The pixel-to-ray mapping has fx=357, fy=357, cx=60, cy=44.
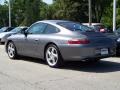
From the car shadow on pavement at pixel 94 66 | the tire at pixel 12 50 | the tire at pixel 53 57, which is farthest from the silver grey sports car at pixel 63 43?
the tire at pixel 12 50

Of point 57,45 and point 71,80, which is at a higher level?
point 57,45

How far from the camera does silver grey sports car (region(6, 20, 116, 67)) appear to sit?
9836 mm

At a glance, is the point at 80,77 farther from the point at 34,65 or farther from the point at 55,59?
the point at 34,65

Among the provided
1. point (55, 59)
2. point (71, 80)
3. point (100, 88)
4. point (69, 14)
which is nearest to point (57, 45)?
point (55, 59)

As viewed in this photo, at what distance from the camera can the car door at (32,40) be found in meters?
11.2

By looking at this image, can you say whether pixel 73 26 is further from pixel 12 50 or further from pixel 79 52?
pixel 12 50

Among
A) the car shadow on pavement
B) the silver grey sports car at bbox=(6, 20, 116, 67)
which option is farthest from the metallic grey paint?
the car shadow on pavement

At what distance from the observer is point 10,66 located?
1090 cm

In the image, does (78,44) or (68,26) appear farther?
(68,26)

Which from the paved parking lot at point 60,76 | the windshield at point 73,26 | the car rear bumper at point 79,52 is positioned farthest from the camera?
the windshield at point 73,26

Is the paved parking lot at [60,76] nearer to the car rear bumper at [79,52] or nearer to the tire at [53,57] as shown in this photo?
the tire at [53,57]

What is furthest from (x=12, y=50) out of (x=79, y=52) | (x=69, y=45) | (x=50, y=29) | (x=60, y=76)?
(x=60, y=76)

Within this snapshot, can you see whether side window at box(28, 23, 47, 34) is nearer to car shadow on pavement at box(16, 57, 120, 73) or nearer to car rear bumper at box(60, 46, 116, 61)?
car shadow on pavement at box(16, 57, 120, 73)

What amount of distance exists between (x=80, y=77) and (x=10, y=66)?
2.87 metres
